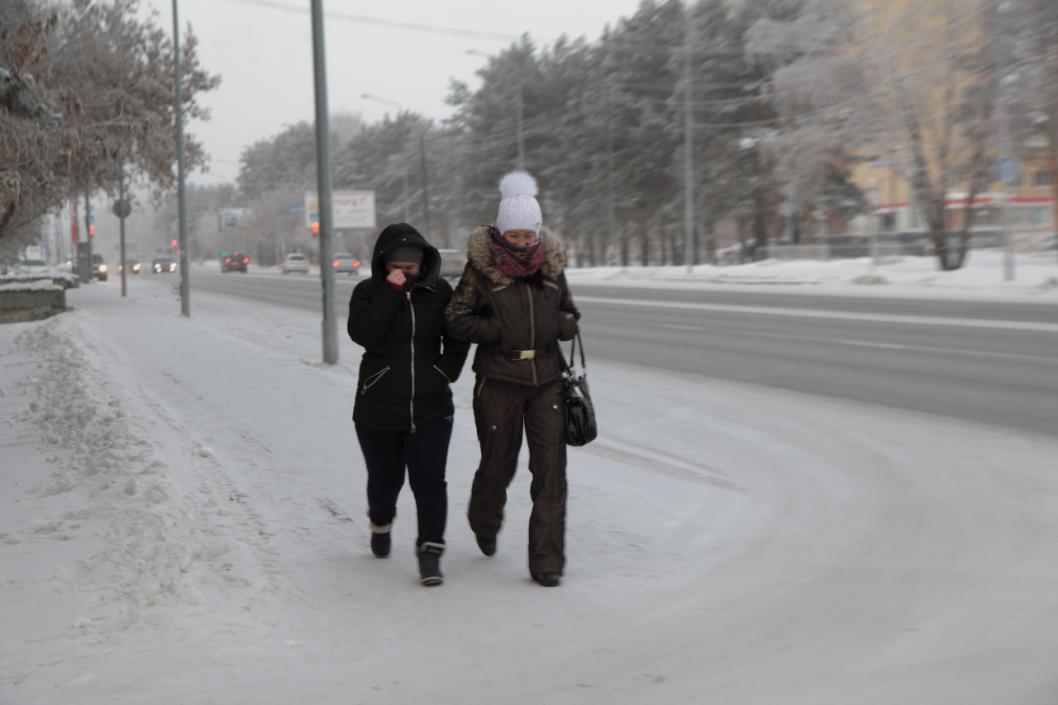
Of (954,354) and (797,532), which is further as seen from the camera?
(954,354)

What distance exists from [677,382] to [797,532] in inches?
267

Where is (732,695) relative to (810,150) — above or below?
below

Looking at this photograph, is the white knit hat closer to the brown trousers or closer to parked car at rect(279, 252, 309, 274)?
the brown trousers

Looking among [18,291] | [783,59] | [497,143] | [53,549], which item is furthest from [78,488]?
[497,143]

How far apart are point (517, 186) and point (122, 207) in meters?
29.0

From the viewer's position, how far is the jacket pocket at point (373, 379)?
5.22 meters

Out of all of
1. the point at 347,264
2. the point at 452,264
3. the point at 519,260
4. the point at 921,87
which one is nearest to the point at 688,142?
the point at 452,264

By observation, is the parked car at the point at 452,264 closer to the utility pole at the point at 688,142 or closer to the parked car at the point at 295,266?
the utility pole at the point at 688,142

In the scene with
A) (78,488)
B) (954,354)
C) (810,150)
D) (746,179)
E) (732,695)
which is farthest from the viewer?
(746,179)

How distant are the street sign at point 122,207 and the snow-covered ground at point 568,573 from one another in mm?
23167

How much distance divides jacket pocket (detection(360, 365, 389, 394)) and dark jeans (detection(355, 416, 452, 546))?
189mm

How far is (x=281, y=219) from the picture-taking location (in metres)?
132

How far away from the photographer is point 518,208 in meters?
5.08

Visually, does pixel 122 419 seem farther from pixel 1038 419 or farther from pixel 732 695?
pixel 1038 419
